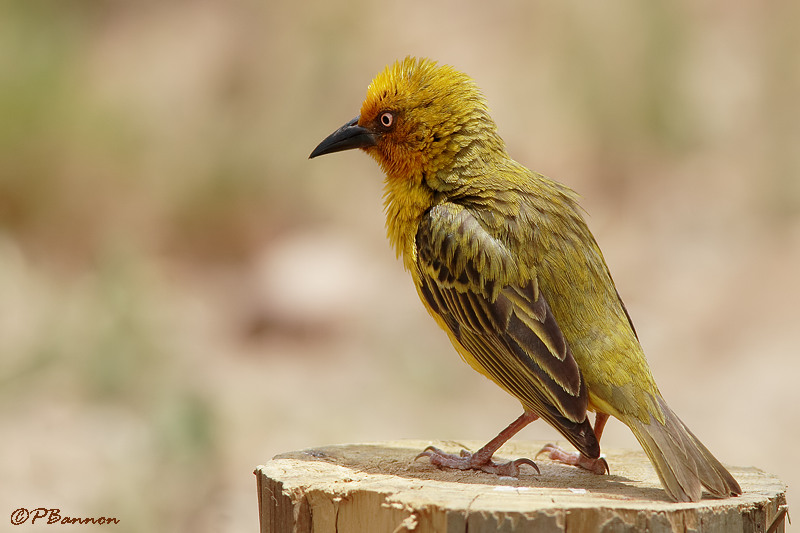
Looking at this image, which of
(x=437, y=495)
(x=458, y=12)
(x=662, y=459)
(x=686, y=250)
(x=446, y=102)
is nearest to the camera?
(x=437, y=495)

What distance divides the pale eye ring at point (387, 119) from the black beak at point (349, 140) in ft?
0.28

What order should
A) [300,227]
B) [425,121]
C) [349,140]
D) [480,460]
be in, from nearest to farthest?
[480,460] → [425,121] → [349,140] → [300,227]

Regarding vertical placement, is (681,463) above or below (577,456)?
below

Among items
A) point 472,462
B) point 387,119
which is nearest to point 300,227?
point 387,119

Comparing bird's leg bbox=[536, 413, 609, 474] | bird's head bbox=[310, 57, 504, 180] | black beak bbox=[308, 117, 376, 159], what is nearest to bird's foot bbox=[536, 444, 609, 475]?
bird's leg bbox=[536, 413, 609, 474]

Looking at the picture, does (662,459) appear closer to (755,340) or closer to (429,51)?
(755,340)

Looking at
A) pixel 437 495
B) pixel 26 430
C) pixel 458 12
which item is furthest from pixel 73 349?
pixel 458 12

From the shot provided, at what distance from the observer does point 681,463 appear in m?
3.70

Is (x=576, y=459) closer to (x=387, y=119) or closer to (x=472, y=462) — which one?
(x=472, y=462)

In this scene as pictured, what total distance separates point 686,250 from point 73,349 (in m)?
6.51

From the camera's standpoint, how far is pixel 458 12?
44.0 feet

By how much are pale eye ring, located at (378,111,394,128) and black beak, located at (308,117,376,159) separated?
87 mm

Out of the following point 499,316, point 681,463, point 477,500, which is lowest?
point 477,500

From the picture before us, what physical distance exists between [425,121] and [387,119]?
0.69 feet
